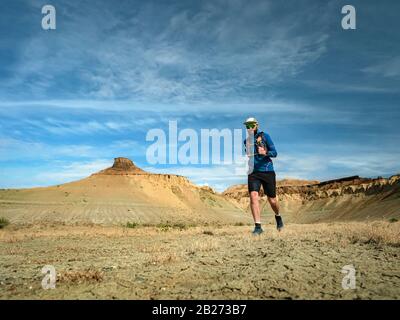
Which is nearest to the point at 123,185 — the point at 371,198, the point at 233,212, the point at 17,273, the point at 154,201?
the point at 154,201

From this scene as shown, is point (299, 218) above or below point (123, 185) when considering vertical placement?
below

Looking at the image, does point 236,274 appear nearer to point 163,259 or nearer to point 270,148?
point 163,259

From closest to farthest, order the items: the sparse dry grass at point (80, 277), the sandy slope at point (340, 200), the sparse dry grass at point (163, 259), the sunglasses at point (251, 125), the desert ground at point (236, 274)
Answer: the desert ground at point (236, 274) → the sparse dry grass at point (80, 277) → the sparse dry grass at point (163, 259) → the sunglasses at point (251, 125) → the sandy slope at point (340, 200)

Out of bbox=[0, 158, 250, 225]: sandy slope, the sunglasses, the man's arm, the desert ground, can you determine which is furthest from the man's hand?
bbox=[0, 158, 250, 225]: sandy slope

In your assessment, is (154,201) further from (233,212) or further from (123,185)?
(233,212)

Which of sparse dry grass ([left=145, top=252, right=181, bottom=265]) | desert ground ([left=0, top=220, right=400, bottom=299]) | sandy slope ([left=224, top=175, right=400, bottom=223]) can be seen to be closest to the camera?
desert ground ([left=0, top=220, right=400, bottom=299])

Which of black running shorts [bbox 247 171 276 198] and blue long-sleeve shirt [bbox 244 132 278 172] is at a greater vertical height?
blue long-sleeve shirt [bbox 244 132 278 172]

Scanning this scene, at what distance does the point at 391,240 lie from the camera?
686 centimetres

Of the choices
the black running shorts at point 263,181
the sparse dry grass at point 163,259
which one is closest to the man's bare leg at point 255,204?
the black running shorts at point 263,181

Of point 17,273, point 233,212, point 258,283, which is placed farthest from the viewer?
point 233,212

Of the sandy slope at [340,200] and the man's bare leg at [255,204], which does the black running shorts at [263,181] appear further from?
the sandy slope at [340,200]

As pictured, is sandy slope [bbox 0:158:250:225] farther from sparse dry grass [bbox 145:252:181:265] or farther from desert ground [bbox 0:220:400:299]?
desert ground [bbox 0:220:400:299]

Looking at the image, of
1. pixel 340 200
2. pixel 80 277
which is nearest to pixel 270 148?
pixel 80 277
